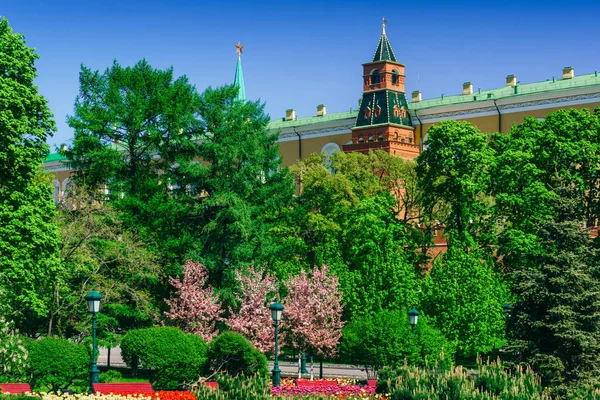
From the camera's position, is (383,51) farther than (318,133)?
No

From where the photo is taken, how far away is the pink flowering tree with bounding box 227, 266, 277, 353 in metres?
40.9

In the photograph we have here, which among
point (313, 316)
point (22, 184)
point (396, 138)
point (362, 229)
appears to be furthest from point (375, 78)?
point (22, 184)

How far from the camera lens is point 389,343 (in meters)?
34.9

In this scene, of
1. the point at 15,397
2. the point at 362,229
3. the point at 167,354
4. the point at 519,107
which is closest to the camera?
the point at 15,397

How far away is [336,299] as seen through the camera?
42375mm

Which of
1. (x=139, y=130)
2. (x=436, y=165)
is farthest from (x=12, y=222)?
(x=436, y=165)

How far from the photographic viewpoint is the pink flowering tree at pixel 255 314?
40.9 m

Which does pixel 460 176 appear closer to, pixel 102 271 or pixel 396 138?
pixel 102 271

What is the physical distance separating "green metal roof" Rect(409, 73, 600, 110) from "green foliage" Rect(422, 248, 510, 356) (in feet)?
93.0

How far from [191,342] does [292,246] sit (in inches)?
637

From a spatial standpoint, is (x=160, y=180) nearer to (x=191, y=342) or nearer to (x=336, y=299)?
(x=336, y=299)

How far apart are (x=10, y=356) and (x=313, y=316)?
15.2 metres

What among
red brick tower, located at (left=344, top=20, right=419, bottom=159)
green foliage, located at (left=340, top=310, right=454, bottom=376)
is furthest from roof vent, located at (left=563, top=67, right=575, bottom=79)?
green foliage, located at (left=340, top=310, right=454, bottom=376)

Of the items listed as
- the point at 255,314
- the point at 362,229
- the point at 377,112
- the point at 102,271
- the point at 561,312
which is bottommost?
the point at 561,312
